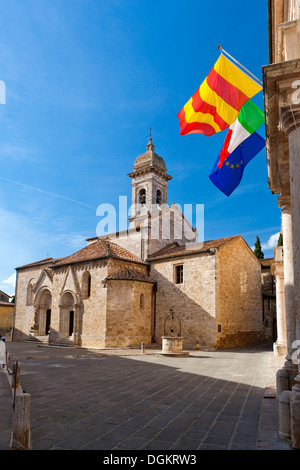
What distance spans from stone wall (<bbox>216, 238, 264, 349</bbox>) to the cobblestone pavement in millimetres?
11459

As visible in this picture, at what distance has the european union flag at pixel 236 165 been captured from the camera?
7789mm

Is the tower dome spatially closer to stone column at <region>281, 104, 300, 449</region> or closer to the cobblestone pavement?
the cobblestone pavement

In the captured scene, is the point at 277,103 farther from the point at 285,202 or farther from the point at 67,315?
the point at 67,315

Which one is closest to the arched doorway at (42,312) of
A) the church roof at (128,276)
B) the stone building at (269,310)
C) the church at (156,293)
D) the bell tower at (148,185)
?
the church at (156,293)

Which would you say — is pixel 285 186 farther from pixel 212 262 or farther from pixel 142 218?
pixel 142 218

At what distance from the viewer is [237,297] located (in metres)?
24.4

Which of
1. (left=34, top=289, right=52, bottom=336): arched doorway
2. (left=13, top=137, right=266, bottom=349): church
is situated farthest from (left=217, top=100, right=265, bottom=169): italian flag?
(left=34, top=289, right=52, bottom=336): arched doorway

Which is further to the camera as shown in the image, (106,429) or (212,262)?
(212,262)

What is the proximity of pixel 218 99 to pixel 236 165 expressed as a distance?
168 cm

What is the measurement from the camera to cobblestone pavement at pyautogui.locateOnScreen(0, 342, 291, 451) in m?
4.30

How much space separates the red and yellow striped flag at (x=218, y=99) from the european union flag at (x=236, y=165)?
2.31 feet

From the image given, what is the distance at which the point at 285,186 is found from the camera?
698cm
